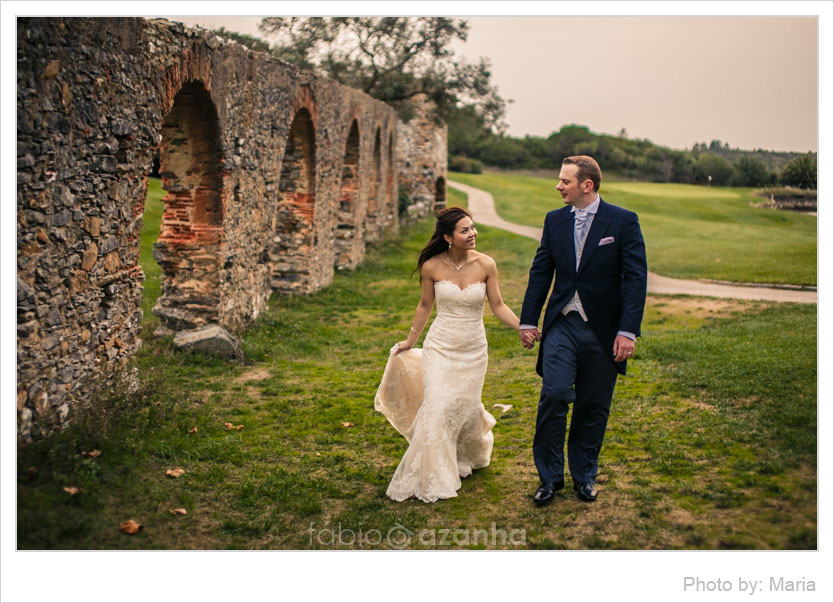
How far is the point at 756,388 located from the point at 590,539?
3.13 m

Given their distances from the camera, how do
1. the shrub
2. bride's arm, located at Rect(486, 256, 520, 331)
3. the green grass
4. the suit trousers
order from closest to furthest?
the suit trousers
bride's arm, located at Rect(486, 256, 520, 331)
the green grass
the shrub

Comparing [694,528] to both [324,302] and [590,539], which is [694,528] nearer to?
[590,539]

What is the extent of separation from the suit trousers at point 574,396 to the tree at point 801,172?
2916mm

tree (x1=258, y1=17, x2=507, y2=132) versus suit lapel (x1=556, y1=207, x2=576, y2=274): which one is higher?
tree (x1=258, y1=17, x2=507, y2=132)

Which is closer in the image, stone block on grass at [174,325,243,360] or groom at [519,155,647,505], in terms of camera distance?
groom at [519,155,647,505]

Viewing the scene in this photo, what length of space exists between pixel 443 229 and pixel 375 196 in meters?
16.2

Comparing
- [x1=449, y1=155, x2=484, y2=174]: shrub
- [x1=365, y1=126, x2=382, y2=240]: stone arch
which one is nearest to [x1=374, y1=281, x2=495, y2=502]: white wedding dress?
[x1=365, y1=126, x2=382, y2=240]: stone arch

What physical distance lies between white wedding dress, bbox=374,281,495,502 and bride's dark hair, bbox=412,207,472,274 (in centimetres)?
24

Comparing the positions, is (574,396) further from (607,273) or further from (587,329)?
(607,273)

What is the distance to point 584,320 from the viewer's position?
15.8ft

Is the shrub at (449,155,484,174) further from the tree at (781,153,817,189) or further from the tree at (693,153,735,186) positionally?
the tree at (781,153,817,189)

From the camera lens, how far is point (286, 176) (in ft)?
45.0

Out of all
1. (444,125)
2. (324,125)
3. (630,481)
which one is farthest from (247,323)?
(444,125)

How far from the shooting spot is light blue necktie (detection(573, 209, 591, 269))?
488cm
